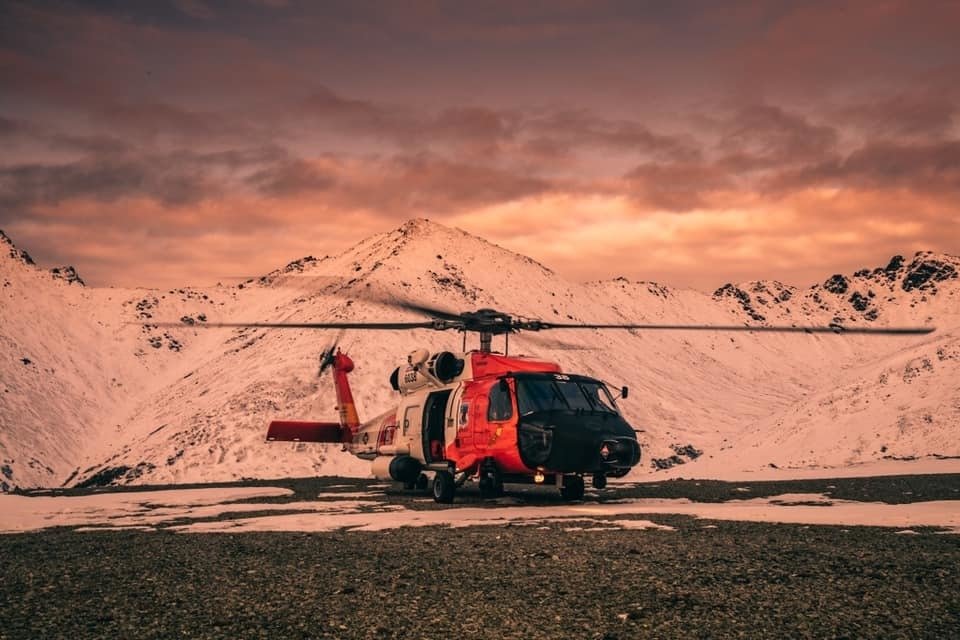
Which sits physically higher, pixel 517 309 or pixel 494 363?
pixel 517 309

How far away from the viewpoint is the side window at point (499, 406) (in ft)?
60.1

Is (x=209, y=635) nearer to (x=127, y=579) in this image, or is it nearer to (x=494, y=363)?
(x=127, y=579)

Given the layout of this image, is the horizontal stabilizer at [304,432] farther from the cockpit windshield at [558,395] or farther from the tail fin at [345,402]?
the cockpit windshield at [558,395]

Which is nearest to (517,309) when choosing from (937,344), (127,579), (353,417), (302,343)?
(302,343)

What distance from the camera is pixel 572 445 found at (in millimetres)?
17266

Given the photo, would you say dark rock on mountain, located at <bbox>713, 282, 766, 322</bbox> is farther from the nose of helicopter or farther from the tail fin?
the nose of helicopter

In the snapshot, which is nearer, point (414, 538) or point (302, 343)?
point (414, 538)

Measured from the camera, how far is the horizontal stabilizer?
27.3 meters

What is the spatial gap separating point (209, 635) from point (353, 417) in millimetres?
22311

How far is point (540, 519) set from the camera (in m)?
14.5

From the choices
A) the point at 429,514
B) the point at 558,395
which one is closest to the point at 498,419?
the point at 558,395

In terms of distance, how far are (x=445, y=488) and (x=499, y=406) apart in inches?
113

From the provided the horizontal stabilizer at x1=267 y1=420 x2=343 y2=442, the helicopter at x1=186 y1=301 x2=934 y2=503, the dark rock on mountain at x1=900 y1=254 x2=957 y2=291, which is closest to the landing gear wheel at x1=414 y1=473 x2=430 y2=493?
the helicopter at x1=186 y1=301 x2=934 y2=503

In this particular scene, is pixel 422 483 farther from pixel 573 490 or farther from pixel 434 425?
pixel 573 490
